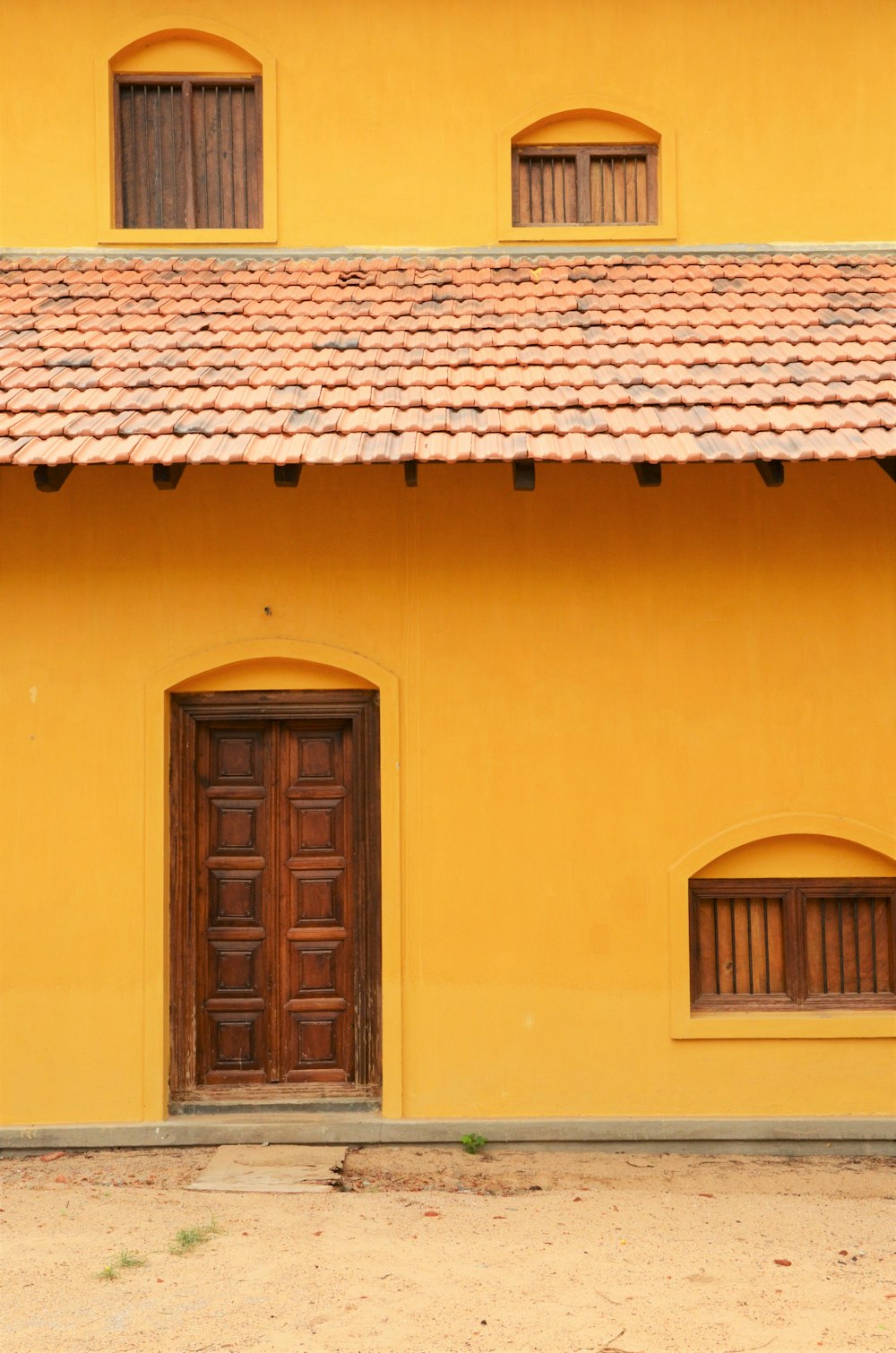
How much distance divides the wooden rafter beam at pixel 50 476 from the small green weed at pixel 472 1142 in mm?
4130

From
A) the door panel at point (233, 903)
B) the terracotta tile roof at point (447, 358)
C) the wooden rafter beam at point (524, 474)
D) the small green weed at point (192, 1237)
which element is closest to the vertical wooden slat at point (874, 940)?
the terracotta tile roof at point (447, 358)

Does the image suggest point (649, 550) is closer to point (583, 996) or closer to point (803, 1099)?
point (583, 996)

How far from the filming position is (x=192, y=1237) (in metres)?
4.98

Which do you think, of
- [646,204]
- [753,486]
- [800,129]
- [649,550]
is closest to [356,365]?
[649,550]

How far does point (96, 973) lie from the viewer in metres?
6.14

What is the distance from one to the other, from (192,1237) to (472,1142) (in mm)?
1673

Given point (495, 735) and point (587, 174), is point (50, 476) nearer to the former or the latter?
point (495, 735)

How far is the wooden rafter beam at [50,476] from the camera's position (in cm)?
575

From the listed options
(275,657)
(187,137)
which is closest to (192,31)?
(187,137)

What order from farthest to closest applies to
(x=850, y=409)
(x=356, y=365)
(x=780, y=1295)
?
(x=356, y=365) → (x=850, y=409) → (x=780, y=1295)

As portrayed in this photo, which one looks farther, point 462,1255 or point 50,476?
point 50,476

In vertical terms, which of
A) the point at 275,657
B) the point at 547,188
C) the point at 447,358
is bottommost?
the point at 275,657

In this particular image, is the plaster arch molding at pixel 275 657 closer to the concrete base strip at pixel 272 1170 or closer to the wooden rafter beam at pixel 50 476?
the wooden rafter beam at pixel 50 476

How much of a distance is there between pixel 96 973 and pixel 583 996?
2683 millimetres
